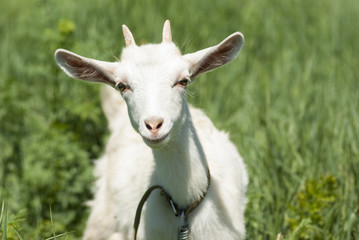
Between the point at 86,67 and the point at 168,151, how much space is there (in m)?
0.65

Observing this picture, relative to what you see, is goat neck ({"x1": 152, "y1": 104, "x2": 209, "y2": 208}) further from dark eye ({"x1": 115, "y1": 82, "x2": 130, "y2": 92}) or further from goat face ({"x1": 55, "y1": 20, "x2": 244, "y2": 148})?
dark eye ({"x1": 115, "y1": 82, "x2": 130, "y2": 92})

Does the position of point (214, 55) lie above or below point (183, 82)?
above

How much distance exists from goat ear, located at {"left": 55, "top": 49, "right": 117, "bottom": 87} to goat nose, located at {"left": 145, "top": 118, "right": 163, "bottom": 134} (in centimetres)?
51

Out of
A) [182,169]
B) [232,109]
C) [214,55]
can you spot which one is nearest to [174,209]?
[182,169]

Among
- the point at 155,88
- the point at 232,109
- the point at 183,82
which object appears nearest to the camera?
the point at 155,88

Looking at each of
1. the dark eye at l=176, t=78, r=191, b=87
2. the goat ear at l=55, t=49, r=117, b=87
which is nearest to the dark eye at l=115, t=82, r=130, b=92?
the goat ear at l=55, t=49, r=117, b=87

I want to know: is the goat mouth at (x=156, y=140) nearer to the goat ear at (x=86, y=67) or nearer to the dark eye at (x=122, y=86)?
the dark eye at (x=122, y=86)

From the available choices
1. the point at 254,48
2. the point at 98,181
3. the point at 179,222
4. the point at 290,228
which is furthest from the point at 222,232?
the point at 254,48

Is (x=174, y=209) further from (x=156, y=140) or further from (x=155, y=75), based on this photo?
(x=155, y=75)

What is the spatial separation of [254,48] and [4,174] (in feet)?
10.3

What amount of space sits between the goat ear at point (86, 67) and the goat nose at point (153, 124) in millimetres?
506

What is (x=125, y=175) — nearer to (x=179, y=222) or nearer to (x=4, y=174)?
(x=179, y=222)

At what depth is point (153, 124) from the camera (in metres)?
2.51

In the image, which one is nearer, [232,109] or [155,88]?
[155,88]
